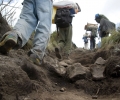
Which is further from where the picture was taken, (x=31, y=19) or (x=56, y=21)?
(x=56, y=21)

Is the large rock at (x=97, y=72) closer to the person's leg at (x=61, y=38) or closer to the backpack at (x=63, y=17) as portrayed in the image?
the backpack at (x=63, y=17)

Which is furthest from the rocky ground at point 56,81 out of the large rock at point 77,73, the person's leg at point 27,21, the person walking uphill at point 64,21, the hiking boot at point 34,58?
the person walking uphill at point 64,21

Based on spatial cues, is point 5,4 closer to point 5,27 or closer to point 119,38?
point 5,27

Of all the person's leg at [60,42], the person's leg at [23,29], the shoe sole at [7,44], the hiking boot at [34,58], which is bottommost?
the person's leg at [60,42]

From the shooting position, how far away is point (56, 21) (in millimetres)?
5285

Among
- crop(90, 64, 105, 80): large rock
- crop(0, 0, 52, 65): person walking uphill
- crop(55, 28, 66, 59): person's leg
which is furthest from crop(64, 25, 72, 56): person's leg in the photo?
crop(0, 0, 52, 65): person walking uphill

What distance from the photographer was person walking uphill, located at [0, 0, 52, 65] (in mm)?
2926

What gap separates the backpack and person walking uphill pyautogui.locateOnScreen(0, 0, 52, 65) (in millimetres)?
1745

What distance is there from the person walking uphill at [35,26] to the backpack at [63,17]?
1745 mm

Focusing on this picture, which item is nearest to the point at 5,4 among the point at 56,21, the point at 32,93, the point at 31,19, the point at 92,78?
the point at 56,21

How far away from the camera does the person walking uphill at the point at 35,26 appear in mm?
2926

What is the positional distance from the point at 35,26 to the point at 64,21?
212cm

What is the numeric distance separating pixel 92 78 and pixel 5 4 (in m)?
3.85

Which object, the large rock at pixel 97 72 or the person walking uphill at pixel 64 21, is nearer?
the large rock at pixel 97 72
